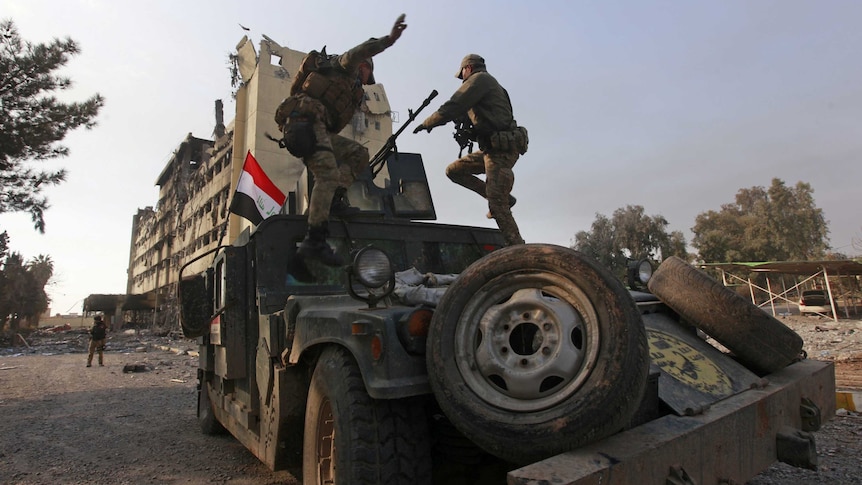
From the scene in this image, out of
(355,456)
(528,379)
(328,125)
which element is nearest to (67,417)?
(328,125)

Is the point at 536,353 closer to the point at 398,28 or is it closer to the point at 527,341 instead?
the point at 527,341

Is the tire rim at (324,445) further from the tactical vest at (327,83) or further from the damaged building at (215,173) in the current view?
the damaged building at (215,173)

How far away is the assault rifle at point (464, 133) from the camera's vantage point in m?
4.70

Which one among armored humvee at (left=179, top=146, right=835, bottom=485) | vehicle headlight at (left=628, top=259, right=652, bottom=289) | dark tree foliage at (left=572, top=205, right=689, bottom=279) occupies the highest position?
dark tree foliage at (left=572, top=205, right=689, bottom=279)

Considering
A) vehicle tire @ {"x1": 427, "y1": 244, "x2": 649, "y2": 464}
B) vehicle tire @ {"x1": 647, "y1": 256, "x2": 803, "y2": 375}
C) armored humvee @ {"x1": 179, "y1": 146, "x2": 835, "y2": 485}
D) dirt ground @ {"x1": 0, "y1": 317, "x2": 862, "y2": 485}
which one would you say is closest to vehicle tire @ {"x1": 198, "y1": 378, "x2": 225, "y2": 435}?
dirt ground @ {"x1": 0, "y1": 317, "x2": 862, "y2": 485}

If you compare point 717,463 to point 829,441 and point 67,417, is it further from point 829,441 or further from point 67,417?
point 67,417

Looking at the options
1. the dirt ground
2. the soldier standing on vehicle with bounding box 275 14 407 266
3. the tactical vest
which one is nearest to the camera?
the soldier standing on vehicle with bounding box 275 14 407 266

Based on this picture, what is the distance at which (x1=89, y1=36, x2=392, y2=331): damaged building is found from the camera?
110 feet

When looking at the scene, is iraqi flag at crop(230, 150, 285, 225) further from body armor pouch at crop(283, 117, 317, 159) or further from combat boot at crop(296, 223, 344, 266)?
combat boot at crop(296, 223, 344, 266)

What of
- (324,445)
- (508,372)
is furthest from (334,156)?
(508,372)

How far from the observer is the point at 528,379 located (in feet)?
6.33

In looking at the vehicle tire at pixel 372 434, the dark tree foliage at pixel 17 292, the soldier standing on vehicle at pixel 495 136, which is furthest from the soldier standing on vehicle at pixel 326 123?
the dark tree foliage at pixel 17 292

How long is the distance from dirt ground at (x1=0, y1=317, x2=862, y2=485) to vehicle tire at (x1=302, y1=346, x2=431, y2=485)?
2017 mm

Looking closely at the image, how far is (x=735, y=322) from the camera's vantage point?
2.90 metres
